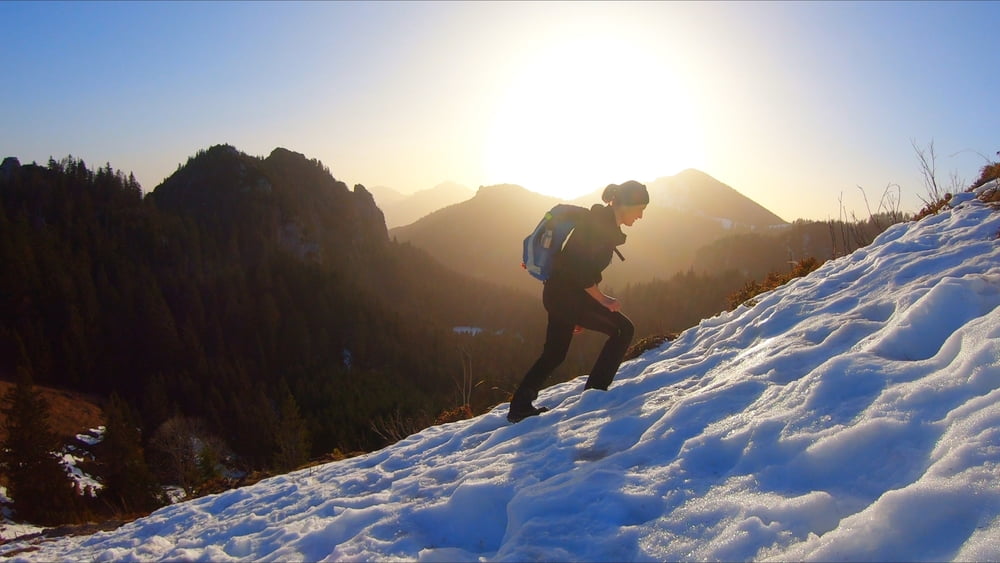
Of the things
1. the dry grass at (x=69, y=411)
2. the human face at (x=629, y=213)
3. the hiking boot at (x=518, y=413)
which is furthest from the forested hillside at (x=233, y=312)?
the human face at (x=629, y=213)

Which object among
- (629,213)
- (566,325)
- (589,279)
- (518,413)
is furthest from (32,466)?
(629,213)

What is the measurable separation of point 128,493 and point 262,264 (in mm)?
72130

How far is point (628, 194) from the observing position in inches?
236

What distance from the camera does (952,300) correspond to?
5109mm

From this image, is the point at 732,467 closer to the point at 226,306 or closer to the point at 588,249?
the point at 588,249

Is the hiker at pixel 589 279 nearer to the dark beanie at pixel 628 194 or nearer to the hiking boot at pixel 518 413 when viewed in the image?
the dark beanie at pixel 628 194

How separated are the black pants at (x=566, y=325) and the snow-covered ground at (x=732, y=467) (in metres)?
0.45

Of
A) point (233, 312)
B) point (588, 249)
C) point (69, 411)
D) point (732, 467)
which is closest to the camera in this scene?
point (732, 467)

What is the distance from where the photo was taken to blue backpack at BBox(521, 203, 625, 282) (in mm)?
5973

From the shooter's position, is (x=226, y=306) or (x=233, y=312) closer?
(x=233, y=312)

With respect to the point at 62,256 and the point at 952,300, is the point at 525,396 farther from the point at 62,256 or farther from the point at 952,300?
the point at 62,256

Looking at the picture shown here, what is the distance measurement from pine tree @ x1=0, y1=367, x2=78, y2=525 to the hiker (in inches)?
1527

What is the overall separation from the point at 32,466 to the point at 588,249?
4231cm

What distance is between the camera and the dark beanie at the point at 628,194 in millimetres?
5992
